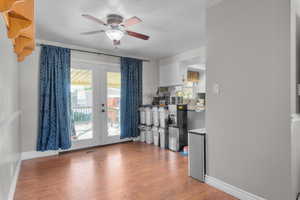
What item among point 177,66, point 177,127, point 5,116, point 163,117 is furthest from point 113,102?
point 5,116

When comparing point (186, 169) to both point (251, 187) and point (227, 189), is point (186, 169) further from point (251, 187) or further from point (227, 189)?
point (251, 187)

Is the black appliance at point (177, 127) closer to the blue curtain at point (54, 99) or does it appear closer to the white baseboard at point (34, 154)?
the blue curtain at point (54, 99)

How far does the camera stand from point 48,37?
3469mm

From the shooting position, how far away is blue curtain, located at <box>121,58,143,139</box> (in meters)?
4.68

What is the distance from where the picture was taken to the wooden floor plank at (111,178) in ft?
6.89

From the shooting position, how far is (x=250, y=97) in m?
1.89

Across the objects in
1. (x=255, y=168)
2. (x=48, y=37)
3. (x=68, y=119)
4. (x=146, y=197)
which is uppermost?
(x=48, y=37)

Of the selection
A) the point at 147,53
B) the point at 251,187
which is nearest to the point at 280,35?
the point at 251,187

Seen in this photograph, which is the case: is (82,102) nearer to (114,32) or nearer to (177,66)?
(114,32)

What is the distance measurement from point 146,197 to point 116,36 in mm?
2350

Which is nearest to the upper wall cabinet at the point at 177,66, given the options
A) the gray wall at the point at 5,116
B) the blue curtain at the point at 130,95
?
the blue curtain at the point at 130,95

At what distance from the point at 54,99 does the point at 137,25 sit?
236cm

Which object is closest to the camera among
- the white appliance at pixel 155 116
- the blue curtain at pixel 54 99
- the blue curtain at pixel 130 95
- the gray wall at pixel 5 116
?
the gray wall at pixel 5 116

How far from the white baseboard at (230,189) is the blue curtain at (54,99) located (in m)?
3.03
